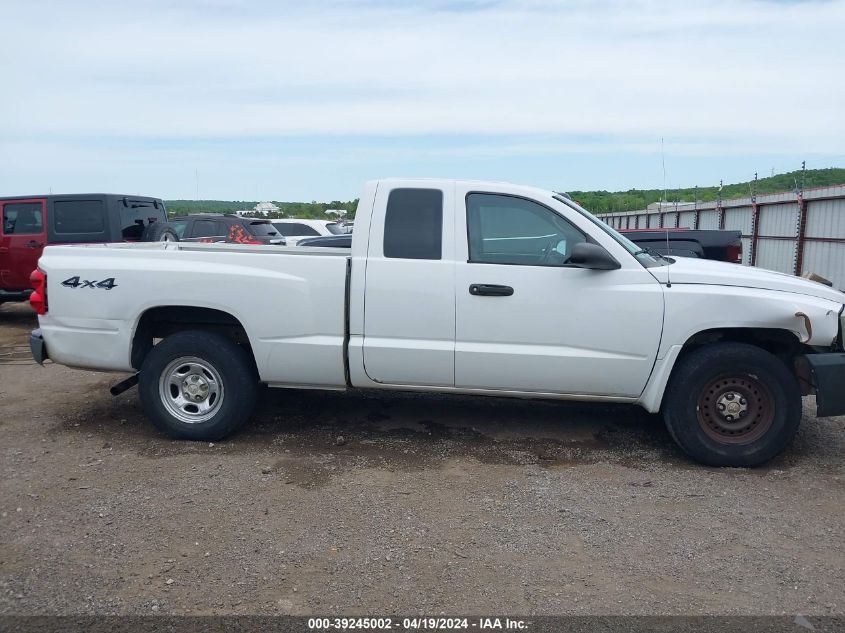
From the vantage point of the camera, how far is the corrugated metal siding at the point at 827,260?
13719 mm

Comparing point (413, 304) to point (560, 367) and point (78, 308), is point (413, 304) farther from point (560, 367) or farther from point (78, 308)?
point (78, 308)

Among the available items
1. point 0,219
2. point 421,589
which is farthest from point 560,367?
point 0,219

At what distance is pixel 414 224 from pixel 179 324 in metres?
2.07

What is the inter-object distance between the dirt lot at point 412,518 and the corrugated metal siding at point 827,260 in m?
8.76

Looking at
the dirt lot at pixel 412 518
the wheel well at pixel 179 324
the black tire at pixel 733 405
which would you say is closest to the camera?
the dirt lot at pixel 412 518

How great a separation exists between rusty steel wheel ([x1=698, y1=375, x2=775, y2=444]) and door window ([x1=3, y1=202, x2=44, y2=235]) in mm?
10618

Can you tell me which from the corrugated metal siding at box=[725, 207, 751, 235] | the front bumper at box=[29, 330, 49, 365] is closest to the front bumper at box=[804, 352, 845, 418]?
the front bumper at box=[29, 330, 49, 365]

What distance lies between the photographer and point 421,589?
11.5 feet

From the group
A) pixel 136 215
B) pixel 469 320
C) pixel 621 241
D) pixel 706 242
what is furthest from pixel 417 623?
pixel 136 215

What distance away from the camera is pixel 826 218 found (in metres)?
14.4

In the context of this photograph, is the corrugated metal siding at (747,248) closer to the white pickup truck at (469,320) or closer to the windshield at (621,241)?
the white pickup truck at (469,320)

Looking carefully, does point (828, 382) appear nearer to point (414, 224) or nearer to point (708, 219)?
point (414, 224)

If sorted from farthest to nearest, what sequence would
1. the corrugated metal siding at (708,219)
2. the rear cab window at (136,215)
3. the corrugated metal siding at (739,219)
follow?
the corrugated metal siding at (708,219) → the corrugated metal siding at (739,219) → the rear cab window at (136,215)

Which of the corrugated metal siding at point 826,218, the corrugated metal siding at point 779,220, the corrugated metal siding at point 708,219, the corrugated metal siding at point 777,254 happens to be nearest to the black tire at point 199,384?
the corrugated metal siding at point 826,218
